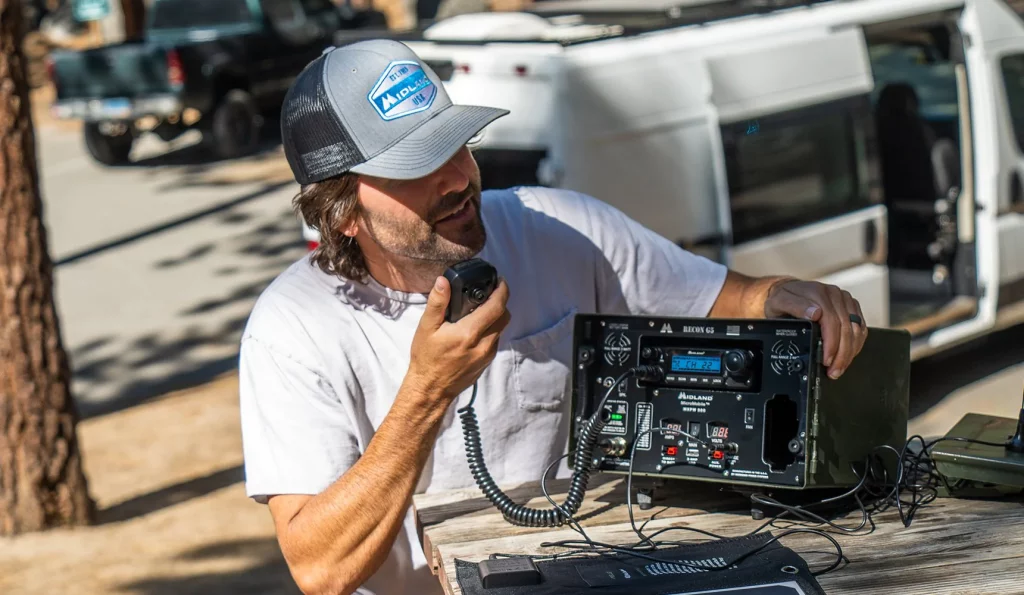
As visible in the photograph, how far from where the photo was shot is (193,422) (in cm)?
718

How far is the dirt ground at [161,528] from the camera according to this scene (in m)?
5.30

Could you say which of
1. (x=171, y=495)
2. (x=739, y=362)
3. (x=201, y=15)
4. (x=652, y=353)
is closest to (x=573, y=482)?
(x=652, y=353)

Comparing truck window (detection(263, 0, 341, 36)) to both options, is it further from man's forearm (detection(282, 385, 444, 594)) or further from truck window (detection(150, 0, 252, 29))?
man's forearm (detection(282, 385, 444, 594))

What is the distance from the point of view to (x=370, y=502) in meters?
2.22

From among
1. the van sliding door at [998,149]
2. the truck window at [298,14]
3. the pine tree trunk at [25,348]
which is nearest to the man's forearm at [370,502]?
the pine tree trunk at [25,348]

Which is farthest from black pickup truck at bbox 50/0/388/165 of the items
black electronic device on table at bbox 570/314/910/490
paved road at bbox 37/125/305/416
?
black electronic device on table at bbox 570/314/910/490

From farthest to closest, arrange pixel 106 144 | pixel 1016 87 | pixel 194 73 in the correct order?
pixel 106 144, pixel 194 73, pixel 1016 87

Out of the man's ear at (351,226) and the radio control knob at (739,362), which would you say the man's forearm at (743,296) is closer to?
the radio control knob at (739,362)

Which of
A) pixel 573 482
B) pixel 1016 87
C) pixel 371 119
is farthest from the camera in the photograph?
pixel 1016 87

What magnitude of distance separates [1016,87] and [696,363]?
17.4 feet

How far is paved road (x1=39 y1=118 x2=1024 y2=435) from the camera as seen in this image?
748 centimetres

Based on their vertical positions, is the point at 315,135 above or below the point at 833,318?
above

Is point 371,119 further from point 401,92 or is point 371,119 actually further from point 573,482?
point 573,482

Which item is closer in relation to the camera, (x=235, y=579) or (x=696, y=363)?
(x=696, y=363)
